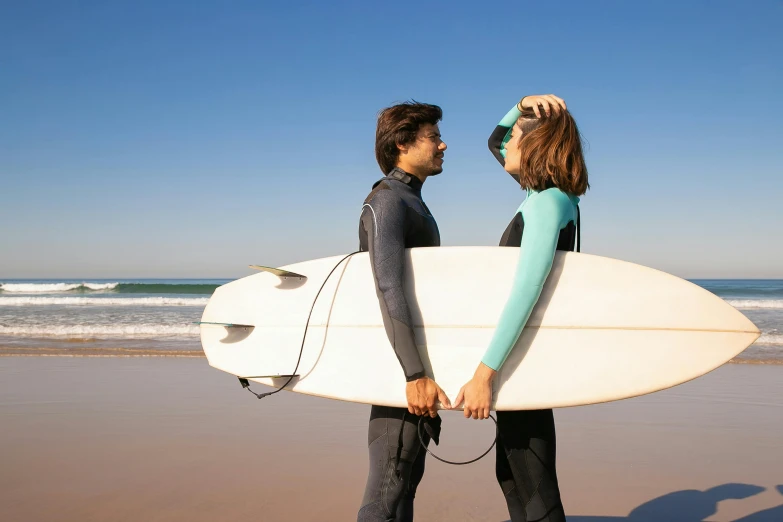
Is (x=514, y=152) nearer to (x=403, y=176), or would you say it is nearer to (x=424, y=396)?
(x=403, y=176)

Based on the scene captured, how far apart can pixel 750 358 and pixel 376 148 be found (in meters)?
7.27

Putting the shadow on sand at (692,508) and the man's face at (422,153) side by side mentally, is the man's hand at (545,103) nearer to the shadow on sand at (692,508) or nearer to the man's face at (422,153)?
the man's face at (422,153)

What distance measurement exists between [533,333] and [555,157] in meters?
0.55

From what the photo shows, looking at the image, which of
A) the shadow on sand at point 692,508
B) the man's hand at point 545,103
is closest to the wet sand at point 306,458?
the shadow on sand at point 692,508

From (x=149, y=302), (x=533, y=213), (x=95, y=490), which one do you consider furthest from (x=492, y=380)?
(x=149, y=302)

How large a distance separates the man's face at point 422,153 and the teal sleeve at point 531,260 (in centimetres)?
45

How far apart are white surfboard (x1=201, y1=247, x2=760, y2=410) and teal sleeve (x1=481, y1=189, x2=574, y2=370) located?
159 mm

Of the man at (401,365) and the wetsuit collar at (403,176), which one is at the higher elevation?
the wetsuit collar at (403,176)

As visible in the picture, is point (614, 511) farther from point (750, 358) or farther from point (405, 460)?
point (750, 358)

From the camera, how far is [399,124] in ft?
6.35

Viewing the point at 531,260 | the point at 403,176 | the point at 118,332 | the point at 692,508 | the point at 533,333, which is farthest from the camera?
the point at 118,332

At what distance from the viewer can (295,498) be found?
298 centimetres

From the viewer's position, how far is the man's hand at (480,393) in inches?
64.1

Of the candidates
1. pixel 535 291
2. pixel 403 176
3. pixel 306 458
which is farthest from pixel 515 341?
pixel 306 458
